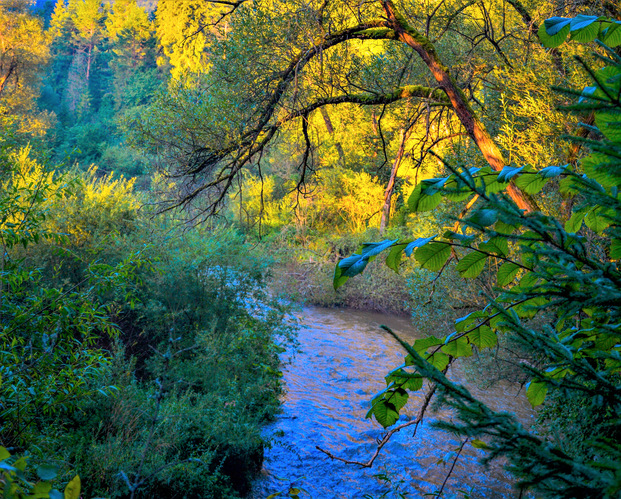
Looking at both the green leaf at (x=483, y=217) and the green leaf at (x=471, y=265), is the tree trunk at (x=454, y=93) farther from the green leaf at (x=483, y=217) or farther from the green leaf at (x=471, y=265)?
the green leaf at (x=483, y=217)

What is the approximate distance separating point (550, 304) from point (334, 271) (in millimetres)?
7522

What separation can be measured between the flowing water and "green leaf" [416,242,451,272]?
115 inches

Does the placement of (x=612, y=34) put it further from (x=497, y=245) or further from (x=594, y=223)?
(x=497, y=245)

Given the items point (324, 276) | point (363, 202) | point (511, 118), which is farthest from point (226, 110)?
point (363, 202)

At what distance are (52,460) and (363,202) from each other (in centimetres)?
1755

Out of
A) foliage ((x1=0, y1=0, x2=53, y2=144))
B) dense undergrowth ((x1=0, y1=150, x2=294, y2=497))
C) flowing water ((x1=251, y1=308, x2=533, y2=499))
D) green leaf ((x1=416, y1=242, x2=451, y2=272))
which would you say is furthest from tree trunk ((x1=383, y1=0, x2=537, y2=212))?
foliage ((x1=0, y1=0, x2=53, y2=144))

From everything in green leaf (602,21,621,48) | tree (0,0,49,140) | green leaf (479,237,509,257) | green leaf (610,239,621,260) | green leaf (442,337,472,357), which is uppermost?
tree (0,0,49,140)

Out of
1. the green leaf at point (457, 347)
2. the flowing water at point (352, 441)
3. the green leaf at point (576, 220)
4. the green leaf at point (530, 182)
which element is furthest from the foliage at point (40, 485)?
the flowing water at point (352, 441)

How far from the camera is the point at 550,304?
875 millimetres

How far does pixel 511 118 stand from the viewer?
733 centimetres

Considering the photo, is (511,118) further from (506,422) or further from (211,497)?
(506,422)

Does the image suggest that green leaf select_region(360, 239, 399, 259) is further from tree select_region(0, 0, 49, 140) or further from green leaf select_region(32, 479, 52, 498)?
tree select_region(0, 0, 49, 140)

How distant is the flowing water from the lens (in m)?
5.56

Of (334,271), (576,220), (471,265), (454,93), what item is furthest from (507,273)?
(334,271)
